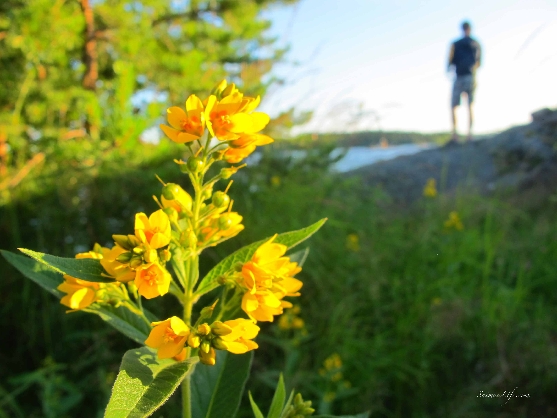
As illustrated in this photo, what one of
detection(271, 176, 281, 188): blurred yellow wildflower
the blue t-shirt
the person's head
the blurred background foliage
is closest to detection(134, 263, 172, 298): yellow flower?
the blurred background foliage

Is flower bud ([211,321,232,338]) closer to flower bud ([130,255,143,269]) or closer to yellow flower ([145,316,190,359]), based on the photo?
yellow flower ([145,316,190,359])

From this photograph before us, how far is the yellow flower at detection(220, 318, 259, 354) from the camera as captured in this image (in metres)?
0.74

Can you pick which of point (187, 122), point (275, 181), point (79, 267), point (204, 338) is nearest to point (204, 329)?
point (204, 338)

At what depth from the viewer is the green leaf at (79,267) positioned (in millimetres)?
665

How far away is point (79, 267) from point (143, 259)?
101mm

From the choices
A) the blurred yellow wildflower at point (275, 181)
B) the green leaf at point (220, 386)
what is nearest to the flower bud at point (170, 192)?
the green leaf at point (220, 386)

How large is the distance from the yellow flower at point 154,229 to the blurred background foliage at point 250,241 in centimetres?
137

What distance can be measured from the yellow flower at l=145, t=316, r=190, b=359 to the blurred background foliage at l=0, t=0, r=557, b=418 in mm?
1295

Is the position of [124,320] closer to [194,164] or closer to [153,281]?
[153,281]

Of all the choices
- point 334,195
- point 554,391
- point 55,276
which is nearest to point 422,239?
point 334,195

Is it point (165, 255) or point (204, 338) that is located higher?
point (165, 255)

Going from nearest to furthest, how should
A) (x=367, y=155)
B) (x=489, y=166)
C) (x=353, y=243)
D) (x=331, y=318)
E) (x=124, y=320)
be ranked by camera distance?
(x=124, y=320), (x=331, y=318), (x=353, y=243), (x=489, y=166), (x=367, y=155)

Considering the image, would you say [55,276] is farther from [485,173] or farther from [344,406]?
[485,173]

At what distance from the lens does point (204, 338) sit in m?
0.76
